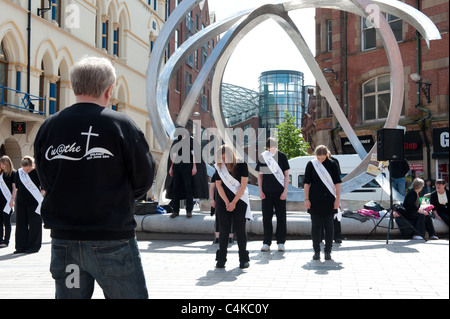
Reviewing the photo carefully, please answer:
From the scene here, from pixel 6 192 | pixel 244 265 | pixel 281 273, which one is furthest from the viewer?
pixel 6 192

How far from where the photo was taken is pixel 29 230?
381 inches

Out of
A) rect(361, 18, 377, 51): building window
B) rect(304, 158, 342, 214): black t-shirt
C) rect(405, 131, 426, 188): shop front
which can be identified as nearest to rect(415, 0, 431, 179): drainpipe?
rect(405, 131, 426, 188): shop front

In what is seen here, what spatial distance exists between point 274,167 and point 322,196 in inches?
46.4

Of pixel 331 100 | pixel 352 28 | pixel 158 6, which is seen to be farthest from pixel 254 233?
pixel 158 6

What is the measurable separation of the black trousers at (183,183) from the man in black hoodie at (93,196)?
8.35m

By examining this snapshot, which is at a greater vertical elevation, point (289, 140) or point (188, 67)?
point (188, 67)

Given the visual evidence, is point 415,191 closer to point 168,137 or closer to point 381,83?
point 168,137

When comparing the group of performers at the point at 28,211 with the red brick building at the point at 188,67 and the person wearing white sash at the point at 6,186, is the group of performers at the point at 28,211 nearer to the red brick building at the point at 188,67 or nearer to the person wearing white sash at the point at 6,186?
the person wearing white sash at the point at 6,186

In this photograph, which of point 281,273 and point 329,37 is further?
point 329,37

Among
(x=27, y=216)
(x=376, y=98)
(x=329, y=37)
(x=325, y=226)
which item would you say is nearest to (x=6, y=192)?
(x=27, y=216)

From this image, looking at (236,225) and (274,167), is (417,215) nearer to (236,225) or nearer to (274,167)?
(274,167)

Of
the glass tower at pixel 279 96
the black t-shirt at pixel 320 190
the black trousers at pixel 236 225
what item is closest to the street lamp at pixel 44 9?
the black t-shirt at pixel 320 190

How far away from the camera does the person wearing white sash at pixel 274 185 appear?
884cm

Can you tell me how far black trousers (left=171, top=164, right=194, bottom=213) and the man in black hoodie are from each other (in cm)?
835
